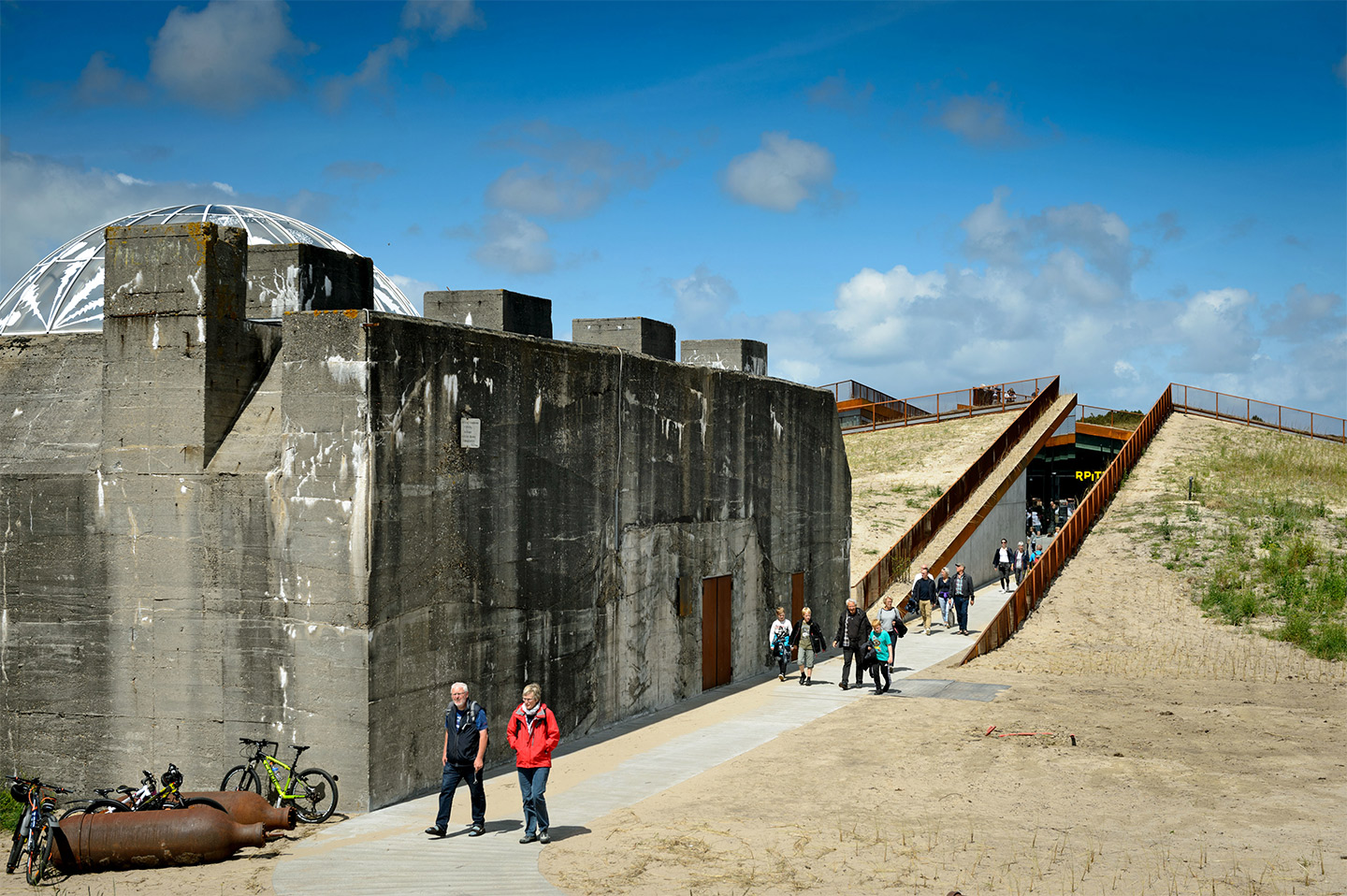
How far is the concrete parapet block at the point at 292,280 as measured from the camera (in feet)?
43.0

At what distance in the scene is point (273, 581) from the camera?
458 inches

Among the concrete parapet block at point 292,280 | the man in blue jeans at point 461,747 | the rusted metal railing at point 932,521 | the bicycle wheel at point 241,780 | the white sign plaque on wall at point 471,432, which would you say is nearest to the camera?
the man in blue jeans at point 461,747

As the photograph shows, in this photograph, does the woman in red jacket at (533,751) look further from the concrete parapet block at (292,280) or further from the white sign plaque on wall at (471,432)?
the concrete parapet block at (292,280)

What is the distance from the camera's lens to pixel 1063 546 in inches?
1209

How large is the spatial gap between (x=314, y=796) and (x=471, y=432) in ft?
14.2

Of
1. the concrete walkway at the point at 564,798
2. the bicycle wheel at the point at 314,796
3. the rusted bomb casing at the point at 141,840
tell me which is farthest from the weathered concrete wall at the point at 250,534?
the rusted bomb casing at the point at 141,840

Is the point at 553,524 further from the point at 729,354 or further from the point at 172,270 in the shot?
the point at 729,354

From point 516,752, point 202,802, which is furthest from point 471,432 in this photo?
point 202,802

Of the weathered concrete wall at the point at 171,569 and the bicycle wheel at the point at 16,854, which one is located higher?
the weathered concrete wall at the point at 171,569

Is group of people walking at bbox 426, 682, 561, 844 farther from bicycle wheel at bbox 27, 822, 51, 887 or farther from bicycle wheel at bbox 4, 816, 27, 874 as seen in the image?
bicycle wheel at bbox 4, 816, 27, 874

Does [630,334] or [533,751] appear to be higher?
[630,334]

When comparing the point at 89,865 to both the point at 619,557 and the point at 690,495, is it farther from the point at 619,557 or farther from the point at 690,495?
the point at 690,495

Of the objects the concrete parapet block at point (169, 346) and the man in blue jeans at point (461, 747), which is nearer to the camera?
the man in blue jeans at point (461, 747)

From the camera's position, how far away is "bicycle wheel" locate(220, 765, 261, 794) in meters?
11.2
